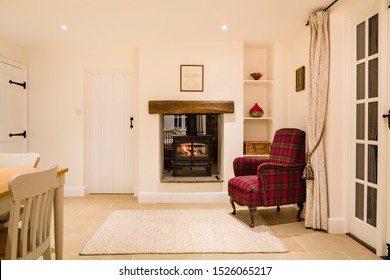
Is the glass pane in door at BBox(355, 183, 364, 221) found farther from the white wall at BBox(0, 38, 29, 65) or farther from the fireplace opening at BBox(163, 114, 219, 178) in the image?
the white wall at BBox(0, 38, 29, 65)

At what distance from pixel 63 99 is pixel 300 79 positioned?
11.3 feet

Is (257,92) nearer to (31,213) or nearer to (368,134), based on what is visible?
(368,134)

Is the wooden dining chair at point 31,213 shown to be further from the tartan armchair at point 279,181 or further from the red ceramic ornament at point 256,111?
the red ceramic ornament at point 256,111

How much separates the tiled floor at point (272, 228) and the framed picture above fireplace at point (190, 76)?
169cm

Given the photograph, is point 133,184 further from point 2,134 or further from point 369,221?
point 369,221

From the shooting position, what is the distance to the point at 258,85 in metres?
4.45

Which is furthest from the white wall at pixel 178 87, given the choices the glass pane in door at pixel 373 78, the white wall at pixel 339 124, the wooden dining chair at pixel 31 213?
the wooden dining chair at pixel 31 213

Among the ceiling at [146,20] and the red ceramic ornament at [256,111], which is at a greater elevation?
the ceiling at [146,20]

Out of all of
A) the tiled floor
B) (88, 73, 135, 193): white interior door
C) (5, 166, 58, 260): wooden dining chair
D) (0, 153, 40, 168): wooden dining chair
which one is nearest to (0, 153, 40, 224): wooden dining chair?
(0, 153, 40, 168): wooden dining chair

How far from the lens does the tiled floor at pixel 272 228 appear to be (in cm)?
236
